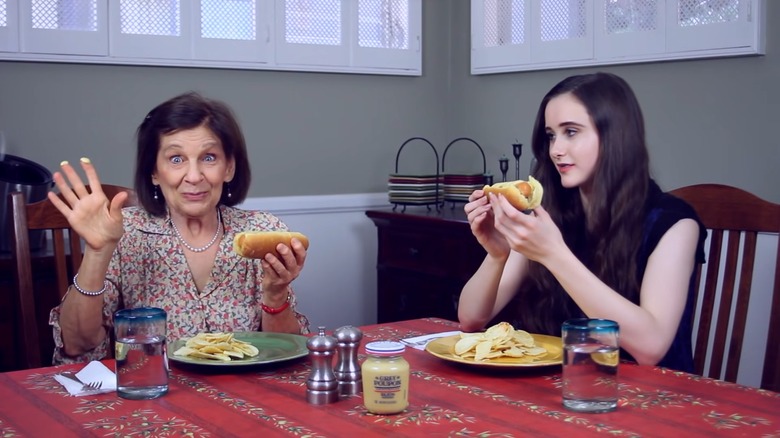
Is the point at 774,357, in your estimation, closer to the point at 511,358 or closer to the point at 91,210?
the point at 511,358

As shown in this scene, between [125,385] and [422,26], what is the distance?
2.92m

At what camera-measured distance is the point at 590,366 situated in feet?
4.41

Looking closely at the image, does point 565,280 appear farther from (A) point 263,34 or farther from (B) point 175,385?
(A) point 263,34

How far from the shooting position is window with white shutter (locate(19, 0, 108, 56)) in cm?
312

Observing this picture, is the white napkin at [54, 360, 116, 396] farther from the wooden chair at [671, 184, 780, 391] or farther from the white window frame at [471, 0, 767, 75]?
the white window frame at [471, 0, 767, 75]

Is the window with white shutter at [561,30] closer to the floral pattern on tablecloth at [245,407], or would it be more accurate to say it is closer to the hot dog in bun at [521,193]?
the hot dog in bun at [521,193]

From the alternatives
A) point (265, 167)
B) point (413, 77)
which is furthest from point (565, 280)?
point (413, 77)

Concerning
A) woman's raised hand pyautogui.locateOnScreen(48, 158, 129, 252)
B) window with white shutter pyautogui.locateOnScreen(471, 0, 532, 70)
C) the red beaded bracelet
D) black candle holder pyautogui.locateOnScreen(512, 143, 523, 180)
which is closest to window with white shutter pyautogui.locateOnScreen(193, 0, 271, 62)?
window with white shutter pyautogui.locateOnScreen(471, 0, 532, 70)

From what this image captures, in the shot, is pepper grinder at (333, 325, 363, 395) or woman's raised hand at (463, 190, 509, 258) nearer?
pepper grinder at (333, 325, 363, 395)

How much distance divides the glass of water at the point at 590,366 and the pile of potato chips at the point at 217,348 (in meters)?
0.58

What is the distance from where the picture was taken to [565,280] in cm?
174

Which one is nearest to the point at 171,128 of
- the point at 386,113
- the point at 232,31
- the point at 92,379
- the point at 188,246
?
the point at 188,246

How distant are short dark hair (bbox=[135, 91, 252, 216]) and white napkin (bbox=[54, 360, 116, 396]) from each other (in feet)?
2.09

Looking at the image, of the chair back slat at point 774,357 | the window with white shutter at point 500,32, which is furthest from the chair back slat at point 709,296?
the window with white shutter at point 500,32
